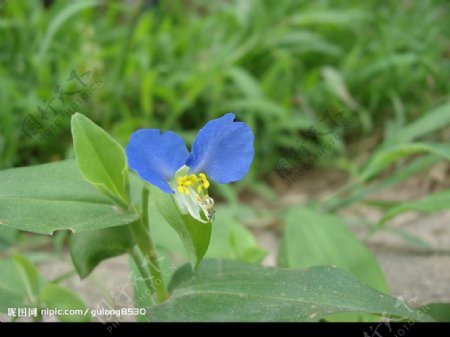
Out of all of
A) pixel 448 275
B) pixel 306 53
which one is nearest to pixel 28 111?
pixel 306 53

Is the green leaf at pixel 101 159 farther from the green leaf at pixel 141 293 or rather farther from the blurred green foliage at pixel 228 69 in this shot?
the blurred green foliage at pixel 228 69

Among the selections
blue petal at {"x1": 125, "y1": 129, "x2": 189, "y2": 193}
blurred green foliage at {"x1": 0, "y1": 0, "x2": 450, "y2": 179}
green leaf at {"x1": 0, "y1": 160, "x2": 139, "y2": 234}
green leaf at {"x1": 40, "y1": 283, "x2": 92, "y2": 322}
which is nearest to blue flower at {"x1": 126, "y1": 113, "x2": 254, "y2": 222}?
blue petal at {"x1": 125, "y1": 129, "x2": 189, "y2": 193}

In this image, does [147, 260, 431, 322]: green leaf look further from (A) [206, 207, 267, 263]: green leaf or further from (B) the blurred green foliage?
(B) the blurred green foliage

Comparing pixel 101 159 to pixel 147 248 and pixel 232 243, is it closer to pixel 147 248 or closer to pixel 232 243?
pixel 147 248

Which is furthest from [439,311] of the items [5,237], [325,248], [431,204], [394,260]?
[5,237]
